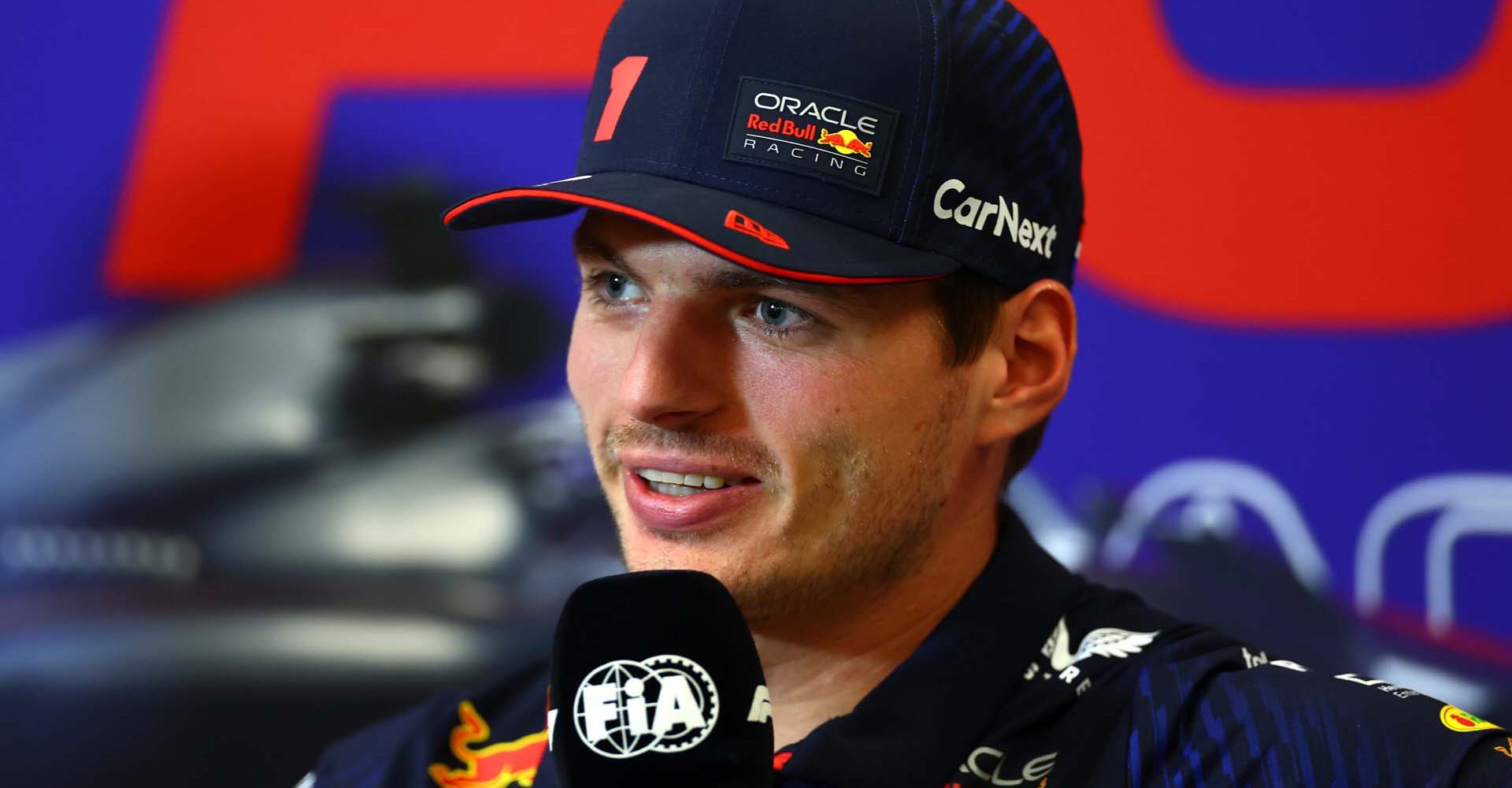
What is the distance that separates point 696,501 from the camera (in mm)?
921

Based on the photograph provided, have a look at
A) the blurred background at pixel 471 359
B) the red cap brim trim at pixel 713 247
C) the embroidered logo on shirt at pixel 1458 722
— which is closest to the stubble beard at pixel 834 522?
the red cap brim trim at pixel 713 247

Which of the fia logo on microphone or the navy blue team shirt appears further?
the navy blue team shirt

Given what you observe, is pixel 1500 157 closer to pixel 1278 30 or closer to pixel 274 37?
pixel 1278 30

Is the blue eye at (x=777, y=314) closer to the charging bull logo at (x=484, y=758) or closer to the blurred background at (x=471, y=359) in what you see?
the charging bull logo at (x=484, y=758)

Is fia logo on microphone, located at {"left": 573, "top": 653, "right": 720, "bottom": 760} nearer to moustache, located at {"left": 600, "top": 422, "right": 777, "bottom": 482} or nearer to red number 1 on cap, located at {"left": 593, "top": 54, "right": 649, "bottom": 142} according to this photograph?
moustache, located at {"left": 600, "top": 422, "right": 777, "bottom": 482}

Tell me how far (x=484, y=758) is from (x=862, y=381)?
49cm

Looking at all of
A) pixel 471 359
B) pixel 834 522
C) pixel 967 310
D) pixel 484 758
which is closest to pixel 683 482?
pixel 834 522

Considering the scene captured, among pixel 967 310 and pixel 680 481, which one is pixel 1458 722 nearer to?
pixel 967 310

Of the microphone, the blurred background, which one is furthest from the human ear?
the blurred background

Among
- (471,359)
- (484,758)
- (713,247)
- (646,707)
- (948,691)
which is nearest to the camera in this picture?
(646,707)

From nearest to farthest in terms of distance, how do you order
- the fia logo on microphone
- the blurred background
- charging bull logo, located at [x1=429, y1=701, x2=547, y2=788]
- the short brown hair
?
the fia logo on microphone, the short brown hair, charging bull logo, located at [x1=429, y1=701, x2=547, y2=788], the blurred background

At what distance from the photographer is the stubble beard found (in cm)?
92

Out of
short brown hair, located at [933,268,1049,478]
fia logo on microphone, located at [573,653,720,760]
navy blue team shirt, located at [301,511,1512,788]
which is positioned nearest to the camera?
fia logo on microphone, located at [573,653,720,760]

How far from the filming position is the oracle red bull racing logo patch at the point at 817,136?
2.99 ft
